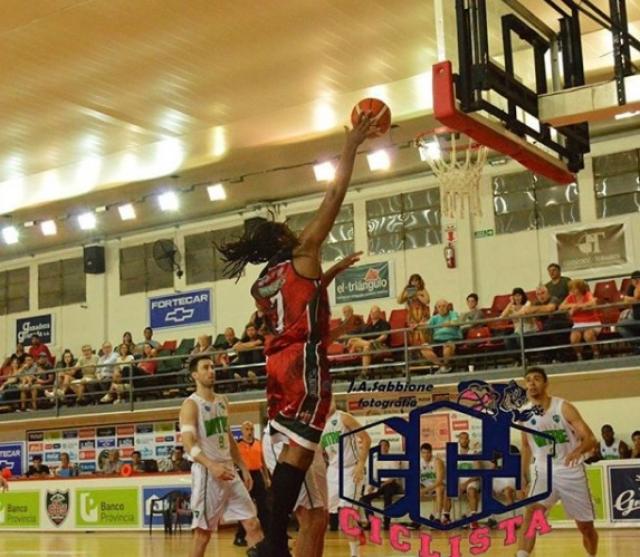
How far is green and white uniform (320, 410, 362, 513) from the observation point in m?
11.6

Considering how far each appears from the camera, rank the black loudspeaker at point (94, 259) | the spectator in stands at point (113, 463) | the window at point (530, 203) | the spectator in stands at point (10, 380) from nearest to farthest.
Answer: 1. the window at point (530, 203)
2. the spectator in stands at point (113, 463)
3. the spectator in stands at point (10, 380)
4. the black loudspeaker at point (94, 259)

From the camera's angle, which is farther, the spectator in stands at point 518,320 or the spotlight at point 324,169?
the spotlight at point 324,169

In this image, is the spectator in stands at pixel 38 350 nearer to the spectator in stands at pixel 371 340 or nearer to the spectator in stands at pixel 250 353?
the spectator in stands at pixel 250 353

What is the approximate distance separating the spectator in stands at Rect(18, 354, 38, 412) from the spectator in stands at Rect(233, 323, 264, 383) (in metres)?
4.76

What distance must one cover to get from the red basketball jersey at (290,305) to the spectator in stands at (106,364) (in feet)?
52.0

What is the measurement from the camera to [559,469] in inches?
352

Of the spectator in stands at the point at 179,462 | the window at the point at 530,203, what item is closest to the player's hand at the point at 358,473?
the spectator in stands at the point at 179,462

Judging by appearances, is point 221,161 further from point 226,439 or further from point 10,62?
point 226,439

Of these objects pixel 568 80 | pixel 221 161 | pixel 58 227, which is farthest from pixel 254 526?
pixel 58 227

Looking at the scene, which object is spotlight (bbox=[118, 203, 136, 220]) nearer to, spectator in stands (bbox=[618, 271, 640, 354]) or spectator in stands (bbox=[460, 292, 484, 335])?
spectator in stands (bbox=[460, 292, 484, 335])

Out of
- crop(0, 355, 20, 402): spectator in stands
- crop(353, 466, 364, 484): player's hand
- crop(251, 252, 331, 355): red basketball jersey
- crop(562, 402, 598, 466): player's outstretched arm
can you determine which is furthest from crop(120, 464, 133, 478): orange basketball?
crop(251, 252, 331, 355): red basketball jersey

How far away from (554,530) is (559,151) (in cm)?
842

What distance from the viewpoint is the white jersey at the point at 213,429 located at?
29.8ft

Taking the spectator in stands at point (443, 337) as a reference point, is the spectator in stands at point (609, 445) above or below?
below
